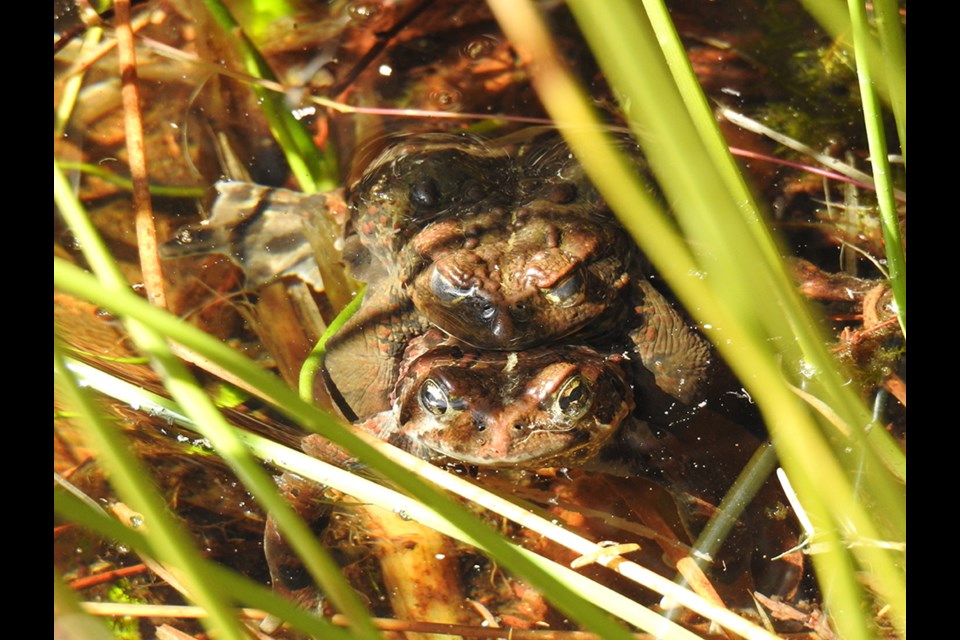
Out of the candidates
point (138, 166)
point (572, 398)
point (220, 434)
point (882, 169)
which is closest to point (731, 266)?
point (882, 169)

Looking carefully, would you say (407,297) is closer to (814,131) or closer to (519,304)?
(519,304)

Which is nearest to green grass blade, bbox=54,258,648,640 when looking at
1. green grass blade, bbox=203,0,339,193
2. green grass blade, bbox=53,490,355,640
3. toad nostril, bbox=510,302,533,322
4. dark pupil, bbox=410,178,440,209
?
green grass blade, bbox=53,490,355,640

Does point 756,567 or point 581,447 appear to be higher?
point 581,447

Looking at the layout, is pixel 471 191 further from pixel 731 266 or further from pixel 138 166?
pixel 731 266

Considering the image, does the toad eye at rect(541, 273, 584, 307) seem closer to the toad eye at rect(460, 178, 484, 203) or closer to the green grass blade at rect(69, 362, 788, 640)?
the toad eye at rect(460, 178, 484, 203)

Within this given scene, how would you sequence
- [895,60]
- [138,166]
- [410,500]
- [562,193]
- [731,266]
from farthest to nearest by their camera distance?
[562,193] → [138,166] → [410,500] → [895,60] → [731,266]
